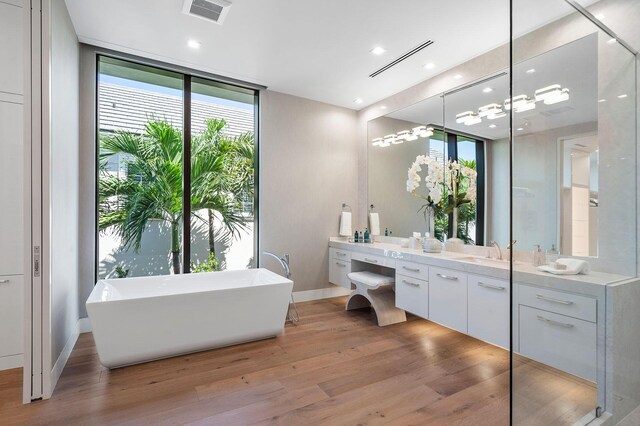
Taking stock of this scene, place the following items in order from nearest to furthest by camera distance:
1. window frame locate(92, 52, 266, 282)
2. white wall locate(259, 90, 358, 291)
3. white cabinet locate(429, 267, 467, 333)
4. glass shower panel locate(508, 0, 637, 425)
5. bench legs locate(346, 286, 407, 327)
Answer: glass shower panel locate(508, 0, 637, 425) < white cabinet locate(429, 267, 467, 333) < window frame locate(92, 52, 266, 282) < bench legs locate(346, 286, 407, 327) < white wall locate(259, 90, 358, 291)

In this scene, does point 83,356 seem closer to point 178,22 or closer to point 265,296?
point 265,296

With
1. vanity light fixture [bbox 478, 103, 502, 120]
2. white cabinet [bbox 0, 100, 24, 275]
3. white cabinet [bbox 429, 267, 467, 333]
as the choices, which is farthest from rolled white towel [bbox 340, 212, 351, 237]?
white cabinet [bbox 0, 100, 24, 275]

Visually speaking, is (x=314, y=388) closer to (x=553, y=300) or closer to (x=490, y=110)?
(x=553, y=300)

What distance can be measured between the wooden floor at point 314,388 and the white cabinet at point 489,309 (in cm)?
29

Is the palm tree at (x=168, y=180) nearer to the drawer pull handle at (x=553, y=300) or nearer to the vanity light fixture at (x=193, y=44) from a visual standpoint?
the vanity light fixture at (x=193, y=44)

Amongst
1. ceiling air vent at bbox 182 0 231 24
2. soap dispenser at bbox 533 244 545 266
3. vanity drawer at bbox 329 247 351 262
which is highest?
ceiling air vent at bbox 182 0 231 24

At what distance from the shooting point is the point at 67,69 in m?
2.63

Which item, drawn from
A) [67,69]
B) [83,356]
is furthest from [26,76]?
[83,356]

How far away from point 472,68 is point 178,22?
277cm

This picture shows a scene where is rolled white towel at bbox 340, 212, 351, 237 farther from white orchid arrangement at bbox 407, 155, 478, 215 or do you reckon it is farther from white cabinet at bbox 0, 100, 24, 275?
white cabinet at bbox 0, 100, 24, 275

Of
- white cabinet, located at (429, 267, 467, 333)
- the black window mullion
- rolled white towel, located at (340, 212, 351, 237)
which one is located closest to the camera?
white cabinet, located at (429, 267, 467, 333)

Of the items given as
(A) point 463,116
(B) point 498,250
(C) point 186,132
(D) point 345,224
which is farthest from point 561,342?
(C) point 186,132

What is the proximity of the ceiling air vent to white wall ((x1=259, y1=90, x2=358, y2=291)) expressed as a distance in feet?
5.06

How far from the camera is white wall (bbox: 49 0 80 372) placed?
2242mm
